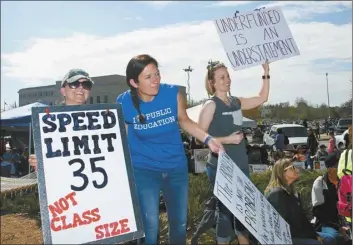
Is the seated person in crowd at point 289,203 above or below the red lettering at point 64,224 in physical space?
below

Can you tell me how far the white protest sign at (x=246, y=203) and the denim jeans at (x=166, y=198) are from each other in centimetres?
40

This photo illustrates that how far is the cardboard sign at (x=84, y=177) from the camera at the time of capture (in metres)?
2.65

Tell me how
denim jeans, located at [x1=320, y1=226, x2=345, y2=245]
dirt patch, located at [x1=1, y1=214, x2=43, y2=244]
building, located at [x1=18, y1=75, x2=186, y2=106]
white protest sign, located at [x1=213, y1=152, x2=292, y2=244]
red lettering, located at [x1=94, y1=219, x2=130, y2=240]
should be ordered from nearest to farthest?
1. red lettering, located at [x1=94, y1=219, x2=130, y2=240]
2. white protest sign, located at [x1=213, y1=152, x2=292, y2=244]
3. denim jeans, located at [x1=320, y1=226, x2=345, y2=245]
4. dirt patch, located at [x1=1, y1=214, x2=43, y2=244]
5. building, located at [x1=18, y1=75, x2=186, y2=106]

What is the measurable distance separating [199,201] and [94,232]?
4015 millimetres

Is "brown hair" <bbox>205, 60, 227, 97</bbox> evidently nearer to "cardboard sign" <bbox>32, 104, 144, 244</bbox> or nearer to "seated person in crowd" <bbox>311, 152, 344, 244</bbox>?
"cardboard sign" <bbox>32, 104, 144, 244</bbox>

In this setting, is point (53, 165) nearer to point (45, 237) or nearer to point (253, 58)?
point (45, 237)

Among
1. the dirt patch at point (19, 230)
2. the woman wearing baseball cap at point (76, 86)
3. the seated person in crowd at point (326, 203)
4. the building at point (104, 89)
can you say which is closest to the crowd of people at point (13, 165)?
the dirt patch at point (19, 230)

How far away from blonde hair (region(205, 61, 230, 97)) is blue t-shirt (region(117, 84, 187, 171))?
532mm

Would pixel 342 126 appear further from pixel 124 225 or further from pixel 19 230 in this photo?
pixel 124 225

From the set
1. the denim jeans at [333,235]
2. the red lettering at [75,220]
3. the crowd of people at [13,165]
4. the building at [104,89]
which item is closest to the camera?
the red lettering at [75,220]

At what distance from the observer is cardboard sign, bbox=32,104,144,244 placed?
2.65m

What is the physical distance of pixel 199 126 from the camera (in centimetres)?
359

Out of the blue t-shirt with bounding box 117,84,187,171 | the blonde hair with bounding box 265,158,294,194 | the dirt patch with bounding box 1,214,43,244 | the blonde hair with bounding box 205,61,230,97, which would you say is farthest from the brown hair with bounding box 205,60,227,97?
the dirt patch with bounding box 1,214,43,244

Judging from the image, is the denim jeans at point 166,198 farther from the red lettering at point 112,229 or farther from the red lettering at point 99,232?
the red lettering at point 99,232
